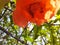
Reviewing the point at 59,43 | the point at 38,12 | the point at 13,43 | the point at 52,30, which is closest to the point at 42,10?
the point at 38,12

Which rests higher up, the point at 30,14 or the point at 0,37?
the point at 0,37

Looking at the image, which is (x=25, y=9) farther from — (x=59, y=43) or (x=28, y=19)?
(x=59, y=43)

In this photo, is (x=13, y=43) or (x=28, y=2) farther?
(x=13, y=43)

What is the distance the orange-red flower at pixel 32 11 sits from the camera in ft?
1.58

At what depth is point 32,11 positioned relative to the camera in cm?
50

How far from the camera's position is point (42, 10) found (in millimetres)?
498

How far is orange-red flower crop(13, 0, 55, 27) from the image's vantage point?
48cm

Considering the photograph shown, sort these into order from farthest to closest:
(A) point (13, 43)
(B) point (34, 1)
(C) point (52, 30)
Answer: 1. (A) point (13, 43)
2. (C) point (52, 30)
3. (B) point (34, 1)

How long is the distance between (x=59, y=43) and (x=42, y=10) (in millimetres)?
970

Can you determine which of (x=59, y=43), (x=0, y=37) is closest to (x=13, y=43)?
(x=0, y=37)

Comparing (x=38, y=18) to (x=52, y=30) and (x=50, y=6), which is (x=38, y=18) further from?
(x=52, y=30)

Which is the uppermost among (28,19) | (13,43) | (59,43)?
(13,43)

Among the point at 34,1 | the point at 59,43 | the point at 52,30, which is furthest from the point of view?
the point at 59,43

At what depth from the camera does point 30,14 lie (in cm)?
50
